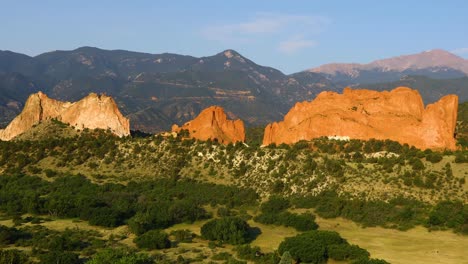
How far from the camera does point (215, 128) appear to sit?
427 feet

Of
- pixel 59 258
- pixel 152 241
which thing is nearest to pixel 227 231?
pixel 152 241

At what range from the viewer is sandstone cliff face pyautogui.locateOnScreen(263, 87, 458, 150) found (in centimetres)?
11150

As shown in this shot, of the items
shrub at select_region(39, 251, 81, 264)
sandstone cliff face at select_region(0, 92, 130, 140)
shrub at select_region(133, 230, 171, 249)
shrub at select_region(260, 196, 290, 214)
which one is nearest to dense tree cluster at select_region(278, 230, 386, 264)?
shrub at select_region(133, 230, 171, 249)

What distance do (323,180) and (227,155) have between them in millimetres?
22571

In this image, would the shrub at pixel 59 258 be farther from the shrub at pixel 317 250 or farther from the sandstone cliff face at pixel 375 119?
the sandstone cliff face at pixel 375 119

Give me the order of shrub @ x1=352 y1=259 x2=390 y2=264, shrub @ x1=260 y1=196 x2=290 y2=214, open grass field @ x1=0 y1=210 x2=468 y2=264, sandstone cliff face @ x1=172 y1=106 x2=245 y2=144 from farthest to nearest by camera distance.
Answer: sandstone cliff face @ x1=172 y1=106 x2=245 y2=144
shrub @ x1=260 y1=196 x2=290 y2=214
open grass field @ x1=0 y1=210 x2=468 y2=264
shrub @ x1=352 y1=259 x2=390 y2=264

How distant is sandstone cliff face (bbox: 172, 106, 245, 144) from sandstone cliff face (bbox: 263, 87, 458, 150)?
726 cm

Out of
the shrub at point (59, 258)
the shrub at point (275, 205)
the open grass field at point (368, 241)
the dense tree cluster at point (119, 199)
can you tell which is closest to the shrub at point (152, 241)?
the open grass field at point (368, 241)

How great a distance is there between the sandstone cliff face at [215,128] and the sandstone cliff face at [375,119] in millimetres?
7257

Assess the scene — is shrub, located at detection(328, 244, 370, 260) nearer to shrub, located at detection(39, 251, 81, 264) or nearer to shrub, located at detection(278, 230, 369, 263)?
shrub, located at detection(278, 230, 369, 263)

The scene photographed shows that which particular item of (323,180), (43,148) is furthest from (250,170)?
(43,148)

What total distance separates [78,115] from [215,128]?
1289 inches

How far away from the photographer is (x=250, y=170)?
109562 millimetres

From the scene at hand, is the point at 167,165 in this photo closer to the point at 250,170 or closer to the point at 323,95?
the point at 250,170
